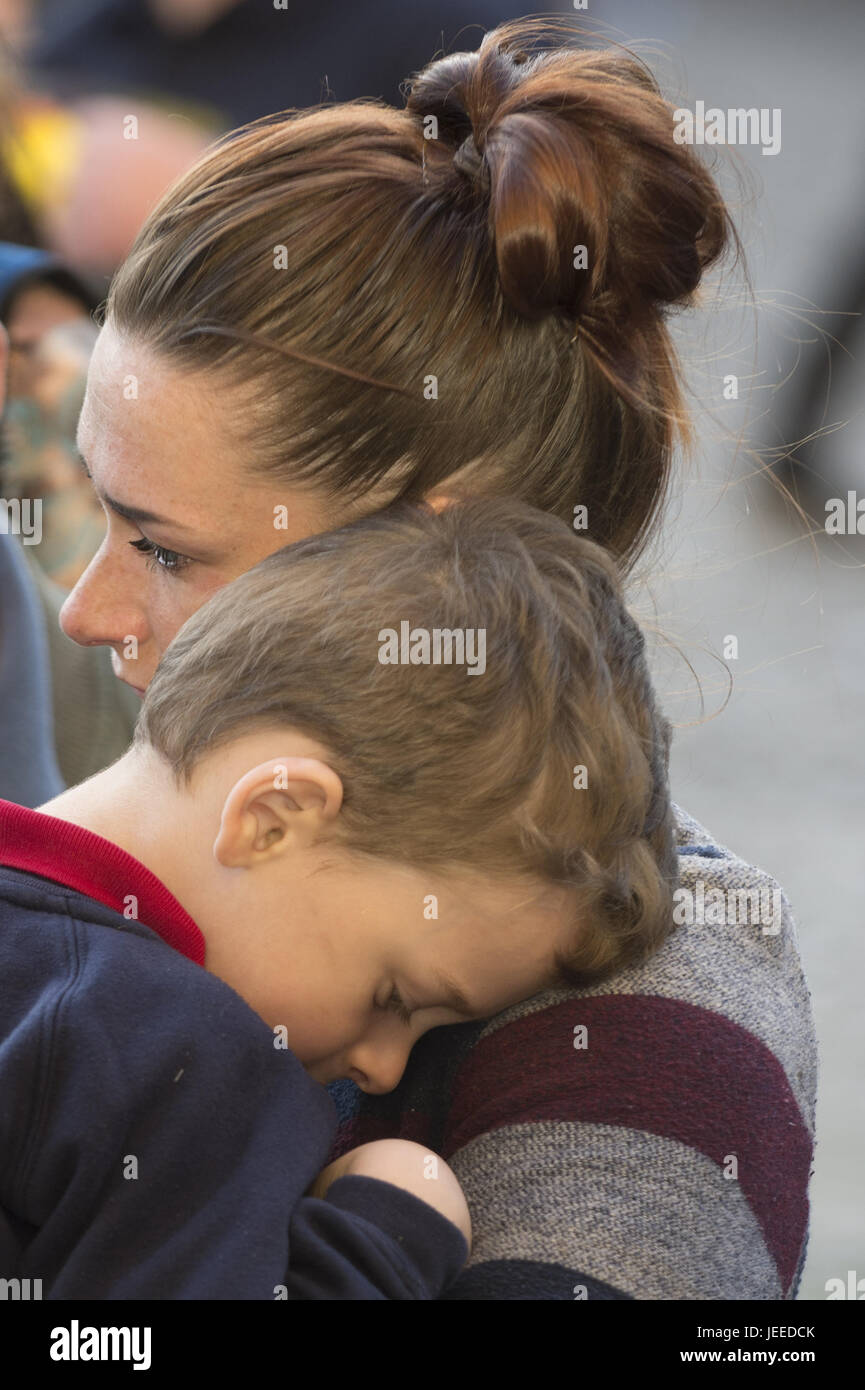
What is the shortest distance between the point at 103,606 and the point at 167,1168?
490mm

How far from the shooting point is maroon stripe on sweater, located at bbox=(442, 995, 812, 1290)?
0.94m

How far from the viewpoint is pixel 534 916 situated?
3.21 feet

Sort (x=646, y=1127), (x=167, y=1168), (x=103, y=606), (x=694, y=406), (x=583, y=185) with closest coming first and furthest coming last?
(x=167, y=1168) → (x=646, y=1127) → (x=583, y=185) → (x=103, y=606) → (x=694, y=406)

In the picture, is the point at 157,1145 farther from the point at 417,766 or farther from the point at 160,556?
the point at 160,556

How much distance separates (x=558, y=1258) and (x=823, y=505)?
3975mm

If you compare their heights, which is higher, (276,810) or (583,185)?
(583,185)

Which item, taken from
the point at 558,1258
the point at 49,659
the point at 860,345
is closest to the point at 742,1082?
the point at 558,1258

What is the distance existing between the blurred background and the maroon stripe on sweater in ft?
1.05

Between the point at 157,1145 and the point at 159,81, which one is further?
the point at 159,81

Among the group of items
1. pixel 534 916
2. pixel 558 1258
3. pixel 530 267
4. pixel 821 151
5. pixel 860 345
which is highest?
pixel 821 151

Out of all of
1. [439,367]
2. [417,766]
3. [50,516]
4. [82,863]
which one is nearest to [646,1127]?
[417,766]

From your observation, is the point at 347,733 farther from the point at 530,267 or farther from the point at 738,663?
the point at 738,663

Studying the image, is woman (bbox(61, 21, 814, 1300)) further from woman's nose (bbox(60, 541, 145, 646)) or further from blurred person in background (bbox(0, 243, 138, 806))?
blurred person in background (bbox(0, 243, 138, 806))

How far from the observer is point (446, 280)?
111cm
